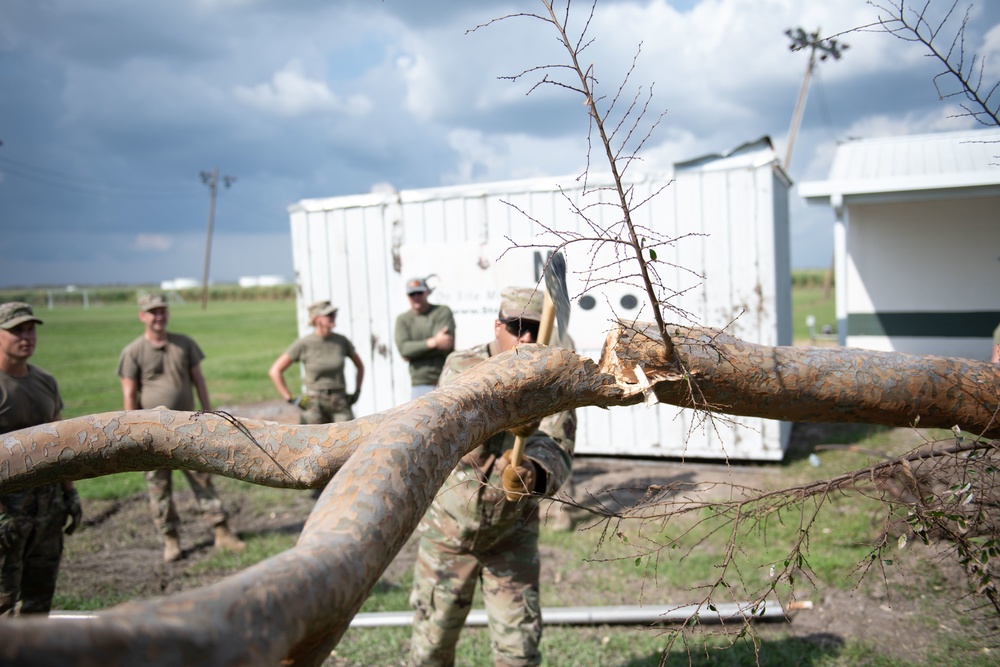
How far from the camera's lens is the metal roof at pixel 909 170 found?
765 cm

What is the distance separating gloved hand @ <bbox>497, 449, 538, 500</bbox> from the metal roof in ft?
21.6

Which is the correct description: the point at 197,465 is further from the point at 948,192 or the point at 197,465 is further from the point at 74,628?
the point at 948,192

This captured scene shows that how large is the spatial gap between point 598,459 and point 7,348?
5.89m

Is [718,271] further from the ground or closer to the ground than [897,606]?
further from the ground

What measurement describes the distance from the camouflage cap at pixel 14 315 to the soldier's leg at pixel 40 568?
1151 millimetres

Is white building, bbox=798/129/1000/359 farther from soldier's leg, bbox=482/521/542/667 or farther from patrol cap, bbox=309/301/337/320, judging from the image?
soldier's leg, bbox=482/521/542/667

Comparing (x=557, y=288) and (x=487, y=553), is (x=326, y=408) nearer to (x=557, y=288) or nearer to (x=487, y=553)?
(x=487, y=553)

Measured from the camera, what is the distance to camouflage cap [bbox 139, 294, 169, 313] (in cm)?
564

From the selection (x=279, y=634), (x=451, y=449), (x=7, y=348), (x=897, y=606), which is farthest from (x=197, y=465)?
(x=897, y=606)

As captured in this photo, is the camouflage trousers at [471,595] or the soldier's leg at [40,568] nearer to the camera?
the camouflage trousers at [471,595]

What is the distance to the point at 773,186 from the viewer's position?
716cm

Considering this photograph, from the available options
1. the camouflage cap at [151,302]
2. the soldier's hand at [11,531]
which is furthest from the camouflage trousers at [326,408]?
the soldier's hand at [11,531]

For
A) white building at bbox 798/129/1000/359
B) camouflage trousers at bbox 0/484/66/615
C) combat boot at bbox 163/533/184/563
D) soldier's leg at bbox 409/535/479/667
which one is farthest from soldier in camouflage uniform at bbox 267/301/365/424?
white building at bbox 798/129/1000/359

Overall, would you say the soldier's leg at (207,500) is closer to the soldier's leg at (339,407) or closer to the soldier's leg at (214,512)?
the soldier's leg at (214,512)
